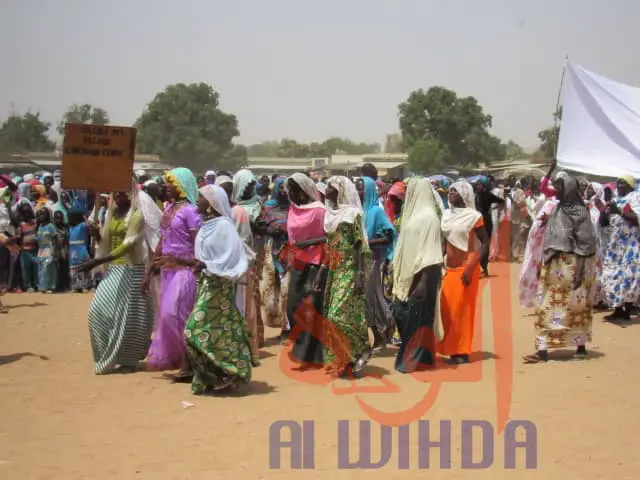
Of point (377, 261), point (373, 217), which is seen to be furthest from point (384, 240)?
point (377, 261)

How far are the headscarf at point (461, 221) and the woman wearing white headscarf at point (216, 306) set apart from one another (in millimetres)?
2210

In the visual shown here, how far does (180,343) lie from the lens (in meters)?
7.33

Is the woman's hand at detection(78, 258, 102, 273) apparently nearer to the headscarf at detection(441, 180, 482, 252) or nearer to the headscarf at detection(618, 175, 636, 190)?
the headscarf at detection(441, 180, 482, 252)

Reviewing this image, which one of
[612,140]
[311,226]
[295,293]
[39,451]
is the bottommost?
[39,451]

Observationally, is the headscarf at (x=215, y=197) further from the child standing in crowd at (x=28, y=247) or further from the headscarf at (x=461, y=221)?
the child standing in crowd at (x=28, y=247)

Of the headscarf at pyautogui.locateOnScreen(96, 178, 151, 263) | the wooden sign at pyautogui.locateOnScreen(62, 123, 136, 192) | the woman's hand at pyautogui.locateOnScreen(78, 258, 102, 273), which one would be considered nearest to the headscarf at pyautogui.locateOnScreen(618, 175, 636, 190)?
the headscarf at pyautogui.locateOnScreen(96, 178, 151, 263)

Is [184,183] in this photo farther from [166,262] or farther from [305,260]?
[305,260]

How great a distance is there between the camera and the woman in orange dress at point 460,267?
775 cm

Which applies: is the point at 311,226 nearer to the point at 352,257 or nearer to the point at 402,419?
the point at 352,257

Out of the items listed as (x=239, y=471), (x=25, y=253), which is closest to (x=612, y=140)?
(x=239, y=471)

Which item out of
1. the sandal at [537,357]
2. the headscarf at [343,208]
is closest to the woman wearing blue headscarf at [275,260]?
the headscarf at [343,208]

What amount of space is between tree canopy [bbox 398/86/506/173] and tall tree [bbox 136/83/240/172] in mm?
15479

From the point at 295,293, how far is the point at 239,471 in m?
3.01

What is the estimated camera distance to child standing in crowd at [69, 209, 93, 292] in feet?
46.2
